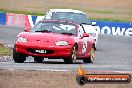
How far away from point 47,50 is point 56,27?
4.88 feet

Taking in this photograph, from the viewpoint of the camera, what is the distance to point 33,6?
5881 centimetres

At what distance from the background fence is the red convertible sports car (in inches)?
1159

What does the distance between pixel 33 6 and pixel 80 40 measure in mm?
40524

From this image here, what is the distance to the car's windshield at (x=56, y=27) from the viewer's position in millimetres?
18375

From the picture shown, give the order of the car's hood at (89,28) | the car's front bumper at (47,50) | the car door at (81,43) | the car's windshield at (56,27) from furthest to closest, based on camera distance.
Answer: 1. the car's hood at (89,28)
2. the car door at (81,43)
3. the car's windshield at (56,27)
4. the car's front bumper at (47,50)

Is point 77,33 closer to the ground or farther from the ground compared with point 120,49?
farther from the ground

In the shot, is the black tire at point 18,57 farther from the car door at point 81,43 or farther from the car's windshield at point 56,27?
the car door at point 81,43

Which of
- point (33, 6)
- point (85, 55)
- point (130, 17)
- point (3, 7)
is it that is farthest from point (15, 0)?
point (85, 55)

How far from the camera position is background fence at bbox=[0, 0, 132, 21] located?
168ft

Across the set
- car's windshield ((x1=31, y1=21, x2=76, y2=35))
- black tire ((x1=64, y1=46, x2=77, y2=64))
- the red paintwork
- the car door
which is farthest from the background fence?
the red paintwork

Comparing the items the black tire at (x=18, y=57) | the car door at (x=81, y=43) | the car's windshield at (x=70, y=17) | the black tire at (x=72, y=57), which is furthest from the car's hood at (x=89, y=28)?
the black tire at (x=18, y=57)

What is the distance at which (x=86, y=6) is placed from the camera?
191 ft

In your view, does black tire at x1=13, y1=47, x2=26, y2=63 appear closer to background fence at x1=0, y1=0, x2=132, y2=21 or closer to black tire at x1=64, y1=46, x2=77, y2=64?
black tire at x1=64, y1=46, x2=77, y2=64

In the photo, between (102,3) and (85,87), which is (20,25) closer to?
(102,3)
